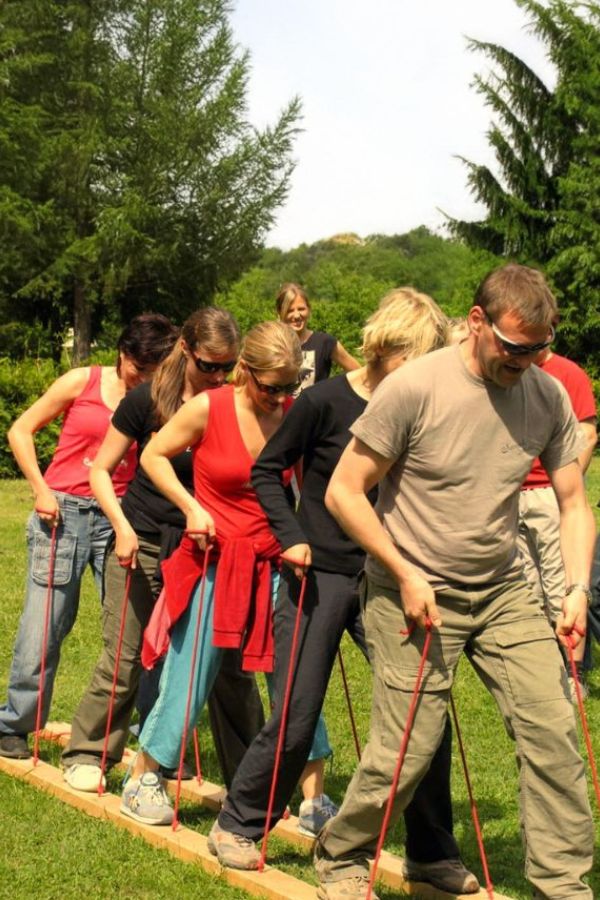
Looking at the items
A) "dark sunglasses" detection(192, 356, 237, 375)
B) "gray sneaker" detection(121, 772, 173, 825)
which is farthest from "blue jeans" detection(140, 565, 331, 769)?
"dark sunglasses" detection(192, 356, 237, 375)

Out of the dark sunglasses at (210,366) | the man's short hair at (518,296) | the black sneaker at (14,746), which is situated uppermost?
the man's short hair at (518,296)

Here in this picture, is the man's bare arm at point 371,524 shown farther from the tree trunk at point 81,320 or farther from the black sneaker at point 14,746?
the tree trunk at point 81,320

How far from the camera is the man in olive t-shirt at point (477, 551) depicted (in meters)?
4.04

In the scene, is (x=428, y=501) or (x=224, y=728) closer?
(x=428, y=501)

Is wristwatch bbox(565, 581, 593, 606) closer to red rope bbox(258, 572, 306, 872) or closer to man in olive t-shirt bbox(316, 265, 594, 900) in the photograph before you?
man in olive t-shirt bbox(316, 265, 594, 900)

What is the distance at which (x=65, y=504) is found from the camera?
6066 mm

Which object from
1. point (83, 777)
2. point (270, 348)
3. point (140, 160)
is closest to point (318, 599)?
point (270, 348)

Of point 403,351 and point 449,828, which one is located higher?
point 403,351

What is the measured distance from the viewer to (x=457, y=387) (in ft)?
13.3

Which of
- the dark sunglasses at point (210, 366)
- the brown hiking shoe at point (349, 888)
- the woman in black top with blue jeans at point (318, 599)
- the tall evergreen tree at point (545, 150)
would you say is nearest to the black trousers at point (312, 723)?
the woman in black top with blue jeans at point (318, 599)

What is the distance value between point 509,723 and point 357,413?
125cm

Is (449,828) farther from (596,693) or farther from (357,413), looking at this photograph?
(596,693)

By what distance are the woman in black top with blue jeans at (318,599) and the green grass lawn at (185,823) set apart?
0.27m

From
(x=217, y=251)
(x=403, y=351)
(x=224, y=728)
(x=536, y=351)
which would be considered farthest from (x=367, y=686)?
(x=217, y=251)
